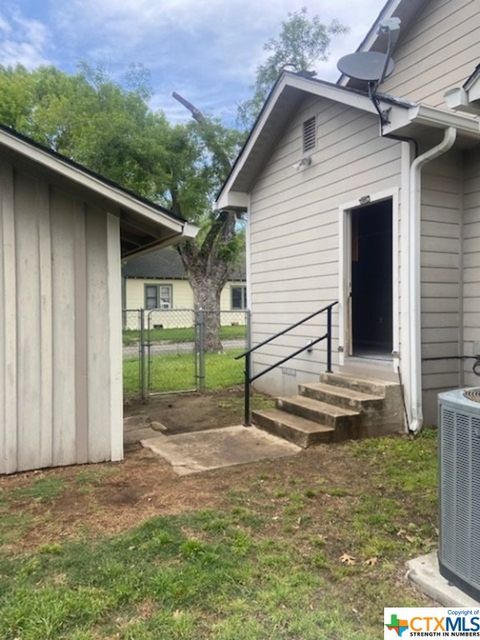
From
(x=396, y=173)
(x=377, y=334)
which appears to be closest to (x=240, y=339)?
(x=377, y=334)

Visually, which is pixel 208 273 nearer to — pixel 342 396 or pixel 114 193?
pixel 342 396

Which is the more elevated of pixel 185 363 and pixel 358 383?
pixel 358 383

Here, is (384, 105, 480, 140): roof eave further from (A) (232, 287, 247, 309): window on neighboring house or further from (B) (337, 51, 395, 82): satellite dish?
(A) (232, 287, 247, 309): window on neighboring house

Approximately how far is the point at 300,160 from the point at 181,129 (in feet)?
27.9

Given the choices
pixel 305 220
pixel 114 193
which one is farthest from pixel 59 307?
pixel 305 220

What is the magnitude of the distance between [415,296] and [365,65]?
2575 mm

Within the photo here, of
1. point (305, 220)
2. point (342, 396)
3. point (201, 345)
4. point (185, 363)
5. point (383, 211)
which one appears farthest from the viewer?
point (185, 363)

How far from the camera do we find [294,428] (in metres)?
5.01

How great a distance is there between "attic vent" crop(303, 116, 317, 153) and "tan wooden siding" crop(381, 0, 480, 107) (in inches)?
49.1

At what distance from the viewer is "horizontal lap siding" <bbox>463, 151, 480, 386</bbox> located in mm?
5301

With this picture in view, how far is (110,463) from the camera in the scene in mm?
4434

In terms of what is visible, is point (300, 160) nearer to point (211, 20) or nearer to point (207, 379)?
point (207, 379)

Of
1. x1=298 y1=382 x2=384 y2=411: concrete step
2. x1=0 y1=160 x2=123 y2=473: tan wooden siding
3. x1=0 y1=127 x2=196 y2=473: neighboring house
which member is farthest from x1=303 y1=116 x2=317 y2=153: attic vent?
x1=0 y1=160 x2=123 y2=473: tan wooden siding

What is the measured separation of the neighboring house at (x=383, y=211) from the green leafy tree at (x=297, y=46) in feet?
33.2
